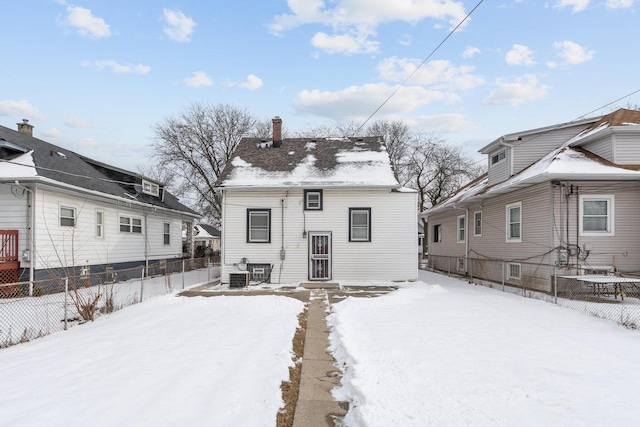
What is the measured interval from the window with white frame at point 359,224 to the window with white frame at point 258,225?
3.21 m

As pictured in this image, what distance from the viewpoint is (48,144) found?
1593 centimetres

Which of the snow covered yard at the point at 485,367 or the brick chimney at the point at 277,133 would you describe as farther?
the brick chimney at the point at 277,133

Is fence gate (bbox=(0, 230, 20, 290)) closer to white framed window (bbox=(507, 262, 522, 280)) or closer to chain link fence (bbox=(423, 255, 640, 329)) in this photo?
chain link fence (bbox=(423, 255, 640, 329))

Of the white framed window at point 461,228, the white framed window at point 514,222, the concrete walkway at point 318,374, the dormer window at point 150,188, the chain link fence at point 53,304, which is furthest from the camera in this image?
the dormer window at point 150,188

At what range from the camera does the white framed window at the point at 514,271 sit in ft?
44.8

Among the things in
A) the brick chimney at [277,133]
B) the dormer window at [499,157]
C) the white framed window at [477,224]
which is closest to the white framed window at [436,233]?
the white framed window at [477,224]

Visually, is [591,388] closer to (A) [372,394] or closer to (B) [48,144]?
(A) [372,394]

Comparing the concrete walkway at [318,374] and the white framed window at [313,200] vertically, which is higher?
the white framed window at [313,200]

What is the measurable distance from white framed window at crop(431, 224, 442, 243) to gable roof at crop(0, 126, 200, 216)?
1631 cm

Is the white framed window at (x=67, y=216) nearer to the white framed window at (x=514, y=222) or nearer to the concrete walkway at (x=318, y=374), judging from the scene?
the concrete walkway at (x=318, y=374)

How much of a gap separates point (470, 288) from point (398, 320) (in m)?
6.61

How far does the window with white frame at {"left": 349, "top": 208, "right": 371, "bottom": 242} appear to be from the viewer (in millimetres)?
14664

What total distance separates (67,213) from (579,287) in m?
17.5

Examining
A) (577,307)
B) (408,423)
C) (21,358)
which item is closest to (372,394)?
(408,423)
